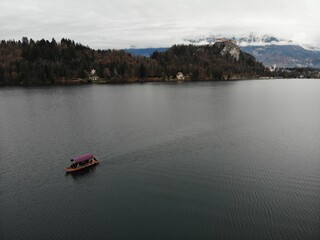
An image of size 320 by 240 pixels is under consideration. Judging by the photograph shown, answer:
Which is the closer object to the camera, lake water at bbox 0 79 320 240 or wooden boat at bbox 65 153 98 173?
lake water at bbox 0 79 320 240

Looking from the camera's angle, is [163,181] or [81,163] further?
[81,163]

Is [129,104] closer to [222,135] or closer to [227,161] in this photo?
[222,135]

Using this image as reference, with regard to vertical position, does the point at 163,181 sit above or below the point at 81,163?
below

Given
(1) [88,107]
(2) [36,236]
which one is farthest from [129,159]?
(1) [88,107]
